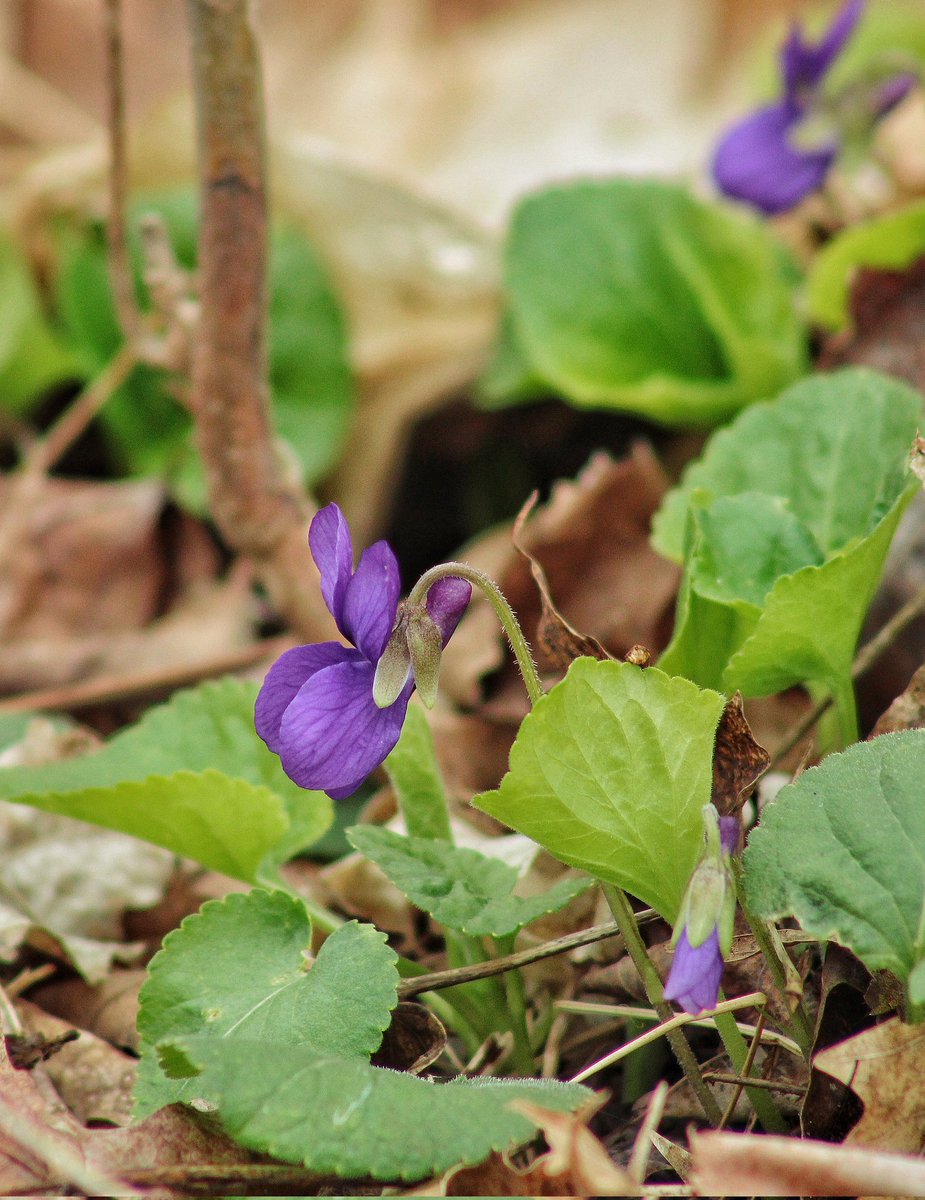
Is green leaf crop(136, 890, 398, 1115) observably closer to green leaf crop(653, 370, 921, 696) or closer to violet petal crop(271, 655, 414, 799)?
violet petal crop(271, 655, 414, 799)

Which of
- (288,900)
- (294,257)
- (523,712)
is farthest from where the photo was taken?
(294,257)

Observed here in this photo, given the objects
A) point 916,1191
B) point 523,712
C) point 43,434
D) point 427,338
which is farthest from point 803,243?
point 916,1191

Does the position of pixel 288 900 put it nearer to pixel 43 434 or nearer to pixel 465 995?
pixel 465 995

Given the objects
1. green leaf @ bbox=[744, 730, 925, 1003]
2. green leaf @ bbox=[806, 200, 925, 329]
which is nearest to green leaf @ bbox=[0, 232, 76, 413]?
green leaf @ bbox=[806, 200, 925, 329]

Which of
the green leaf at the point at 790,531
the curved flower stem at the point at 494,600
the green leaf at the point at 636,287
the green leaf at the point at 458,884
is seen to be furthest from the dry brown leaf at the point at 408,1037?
the green leaf at the point at 636,287

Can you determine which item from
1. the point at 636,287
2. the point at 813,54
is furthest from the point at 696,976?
the point at 813,54

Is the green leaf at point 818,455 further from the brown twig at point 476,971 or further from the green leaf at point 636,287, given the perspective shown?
the green leaf at point 636,287

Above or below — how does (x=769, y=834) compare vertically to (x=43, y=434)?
above
